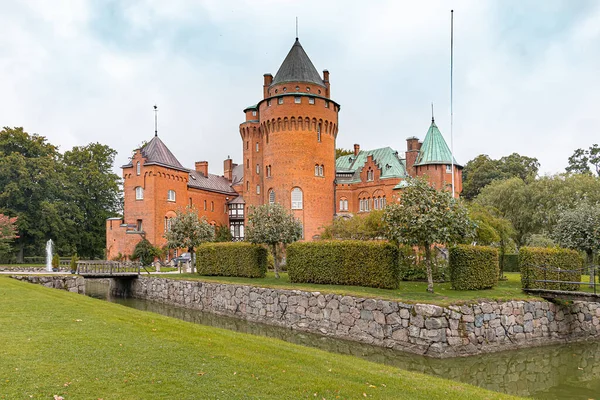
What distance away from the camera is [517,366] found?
1366cm

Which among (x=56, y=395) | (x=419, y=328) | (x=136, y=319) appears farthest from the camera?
(x=419, y=328)

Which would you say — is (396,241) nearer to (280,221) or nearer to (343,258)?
(343,258)

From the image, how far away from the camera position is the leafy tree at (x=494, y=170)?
197ft

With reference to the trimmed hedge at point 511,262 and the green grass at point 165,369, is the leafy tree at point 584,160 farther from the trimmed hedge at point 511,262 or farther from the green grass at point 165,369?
the green grass at point 165,369

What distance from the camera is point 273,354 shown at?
987 cm

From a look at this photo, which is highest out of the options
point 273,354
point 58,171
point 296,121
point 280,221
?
point 296,121

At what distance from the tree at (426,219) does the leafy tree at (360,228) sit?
6.12m

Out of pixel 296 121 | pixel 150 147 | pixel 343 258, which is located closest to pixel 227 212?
pixel 150 147

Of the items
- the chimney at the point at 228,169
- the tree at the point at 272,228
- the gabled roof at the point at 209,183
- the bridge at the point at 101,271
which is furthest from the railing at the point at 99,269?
the chimney at the point at 228,169

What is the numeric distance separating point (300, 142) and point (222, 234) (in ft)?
45.5

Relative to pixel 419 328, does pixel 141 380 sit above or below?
above

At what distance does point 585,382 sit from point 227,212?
46922 mm

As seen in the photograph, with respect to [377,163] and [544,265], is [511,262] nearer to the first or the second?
[377,163]

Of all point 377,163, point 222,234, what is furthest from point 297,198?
point 222,234
